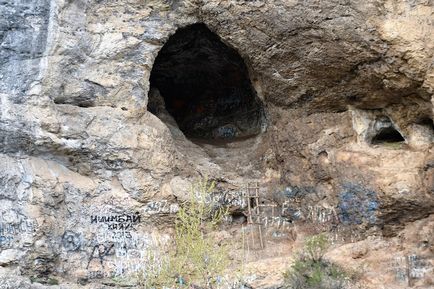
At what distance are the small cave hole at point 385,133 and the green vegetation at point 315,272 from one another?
170 centimetres

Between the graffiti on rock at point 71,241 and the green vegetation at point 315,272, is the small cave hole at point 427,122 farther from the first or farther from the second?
the graffiti on rock at point 71,241

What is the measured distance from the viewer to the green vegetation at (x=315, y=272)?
899 centimetres

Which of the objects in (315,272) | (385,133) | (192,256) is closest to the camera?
(192,256)

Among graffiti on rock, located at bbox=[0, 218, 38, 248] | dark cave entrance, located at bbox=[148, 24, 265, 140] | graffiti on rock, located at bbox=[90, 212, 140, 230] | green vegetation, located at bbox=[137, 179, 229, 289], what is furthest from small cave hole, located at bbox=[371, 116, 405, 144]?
graffiti on rock, located at bbox=[0, 218, 38, 248]

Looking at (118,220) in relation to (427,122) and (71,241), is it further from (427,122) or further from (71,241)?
(427,122)

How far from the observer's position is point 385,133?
1032 centimetres

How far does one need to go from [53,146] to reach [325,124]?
12.2ft

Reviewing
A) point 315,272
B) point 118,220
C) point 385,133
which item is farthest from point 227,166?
point 315,272

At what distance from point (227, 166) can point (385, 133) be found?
2294 mm

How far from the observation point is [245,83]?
12.3 m

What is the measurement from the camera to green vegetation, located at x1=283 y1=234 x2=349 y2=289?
8992mm

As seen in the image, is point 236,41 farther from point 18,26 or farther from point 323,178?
point 18,26

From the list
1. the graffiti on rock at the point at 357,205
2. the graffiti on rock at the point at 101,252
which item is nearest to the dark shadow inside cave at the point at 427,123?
the graffiti on rock at the point at 357,205

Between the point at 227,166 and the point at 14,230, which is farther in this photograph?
the point at 227,166
